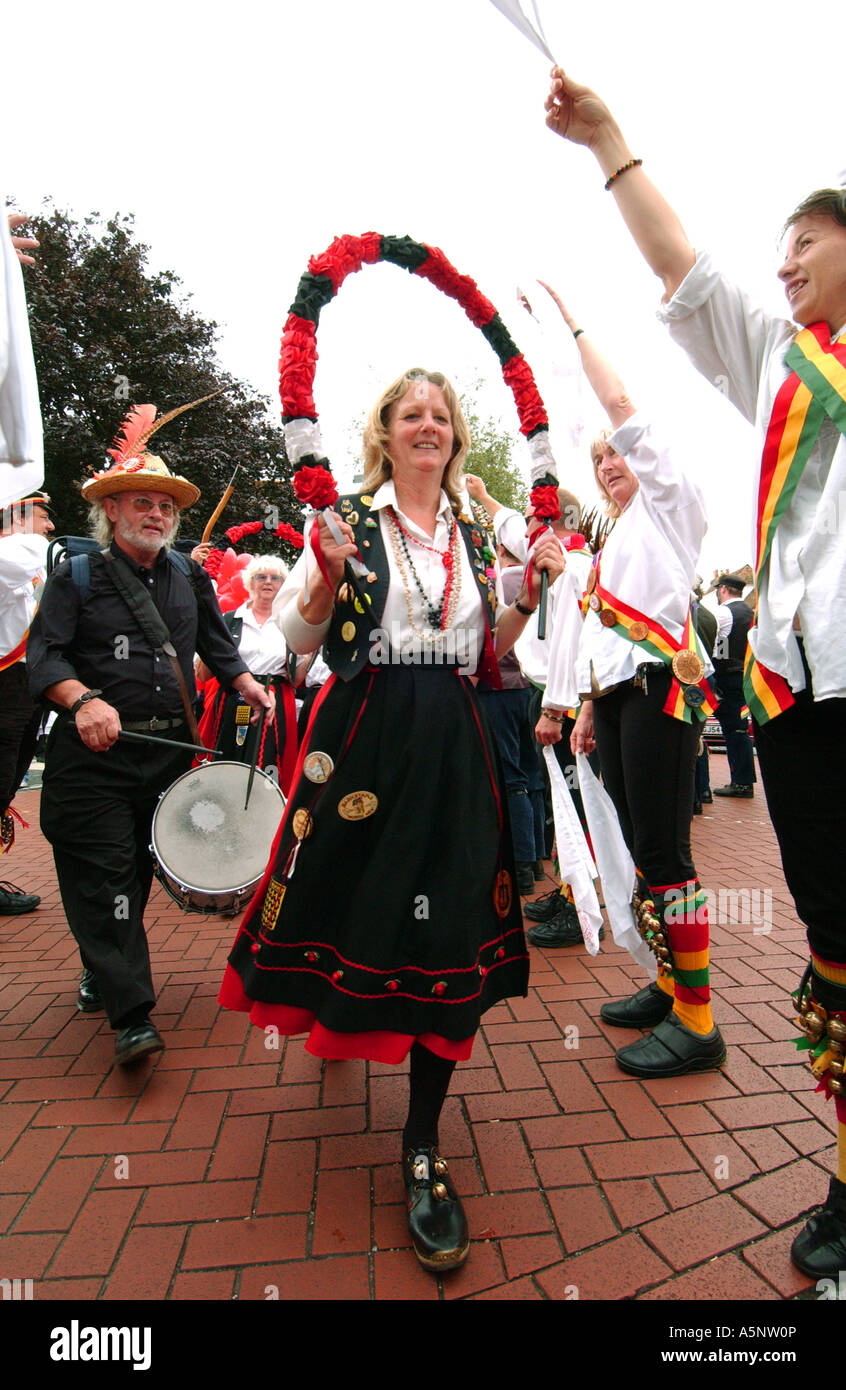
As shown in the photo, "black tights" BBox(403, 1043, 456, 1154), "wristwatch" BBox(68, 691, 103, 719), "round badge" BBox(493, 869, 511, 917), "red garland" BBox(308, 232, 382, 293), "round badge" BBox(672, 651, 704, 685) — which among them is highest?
"red garland" BBox(308, 232, 382, 293)

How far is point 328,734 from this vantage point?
2068mm

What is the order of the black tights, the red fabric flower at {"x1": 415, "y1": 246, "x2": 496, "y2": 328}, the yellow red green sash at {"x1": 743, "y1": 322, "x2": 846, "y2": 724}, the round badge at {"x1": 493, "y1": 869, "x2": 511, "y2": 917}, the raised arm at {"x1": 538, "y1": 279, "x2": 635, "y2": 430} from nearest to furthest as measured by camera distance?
the yellow red green sash at {"x1": 743, "y1": 322, "x2": 846, "y2": 724} → the black tights → the round badge at {"x1": 493, "y1": 869, "x2": 511, "y2": 917} → the red fabric flower at {"x1": 415, "y1": 246, "x2": 496, "y2": 328} → the raised arm at {"x1": 538, "y1": 279, "x2": 635, "y2": 430}

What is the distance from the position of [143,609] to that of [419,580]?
1.45 m

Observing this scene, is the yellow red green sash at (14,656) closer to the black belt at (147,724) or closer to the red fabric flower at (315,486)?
the black belt at (147,724)

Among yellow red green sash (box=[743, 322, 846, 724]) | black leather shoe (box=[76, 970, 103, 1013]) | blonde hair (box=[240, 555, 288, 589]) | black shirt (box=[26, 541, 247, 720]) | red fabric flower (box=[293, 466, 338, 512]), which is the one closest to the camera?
yellow red green sash (box=[743, 322, 846, 724])

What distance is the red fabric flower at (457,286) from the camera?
88.7 inches

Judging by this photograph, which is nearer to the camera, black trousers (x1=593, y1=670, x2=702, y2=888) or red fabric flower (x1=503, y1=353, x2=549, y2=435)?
red fabric flower (x1=503, y1=353, x2=549, y2=435)

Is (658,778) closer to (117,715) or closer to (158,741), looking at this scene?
(158,741)

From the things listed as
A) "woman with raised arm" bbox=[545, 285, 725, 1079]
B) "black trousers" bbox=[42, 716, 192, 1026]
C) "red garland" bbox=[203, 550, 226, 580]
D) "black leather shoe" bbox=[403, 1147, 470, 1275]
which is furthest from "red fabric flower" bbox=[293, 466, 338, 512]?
"red garland" bbox=[203, 550, 226, 580]

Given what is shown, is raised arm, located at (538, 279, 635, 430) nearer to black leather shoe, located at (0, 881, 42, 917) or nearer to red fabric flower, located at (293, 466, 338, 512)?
red fabric flower, located at (293, 466, 338, 512)

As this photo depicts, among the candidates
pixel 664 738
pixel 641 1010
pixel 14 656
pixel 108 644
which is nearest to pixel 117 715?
pixel 108 644

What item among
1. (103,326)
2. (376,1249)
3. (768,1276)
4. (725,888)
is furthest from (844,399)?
(103,326)

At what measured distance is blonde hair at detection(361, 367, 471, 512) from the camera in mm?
2217

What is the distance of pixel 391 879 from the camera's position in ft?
6.32
